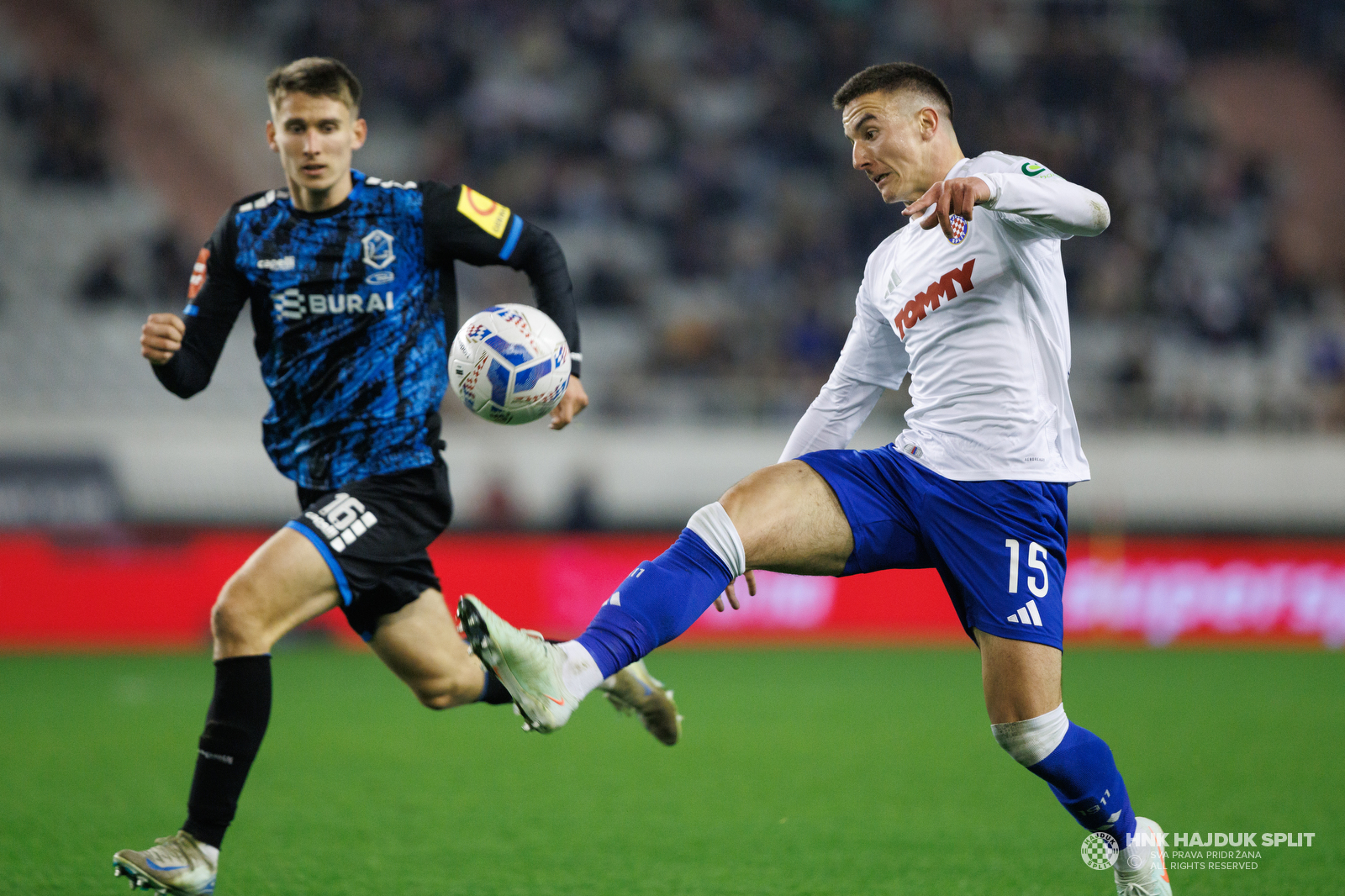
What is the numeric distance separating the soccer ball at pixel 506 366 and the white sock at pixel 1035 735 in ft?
5.36

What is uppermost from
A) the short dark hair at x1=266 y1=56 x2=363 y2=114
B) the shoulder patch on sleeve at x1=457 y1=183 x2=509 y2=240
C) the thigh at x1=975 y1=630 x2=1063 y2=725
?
the short dark hair at x1=266 y1=56 x2=363 y2=114

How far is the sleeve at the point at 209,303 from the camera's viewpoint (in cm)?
438

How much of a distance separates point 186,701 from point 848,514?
22.9 feet

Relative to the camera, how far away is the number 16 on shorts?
362cm

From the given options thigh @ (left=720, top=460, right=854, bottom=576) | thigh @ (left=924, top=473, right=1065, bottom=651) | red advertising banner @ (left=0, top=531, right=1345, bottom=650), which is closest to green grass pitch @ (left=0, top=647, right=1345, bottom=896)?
thigh @ (left=924, top=473, right=1065, bottom=651)

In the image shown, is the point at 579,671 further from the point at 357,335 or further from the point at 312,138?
the point at 312,138

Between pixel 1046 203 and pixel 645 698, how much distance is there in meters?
2.36

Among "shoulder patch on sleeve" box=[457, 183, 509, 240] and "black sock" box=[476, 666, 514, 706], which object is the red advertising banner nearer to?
"black sock" box=[476, 666, 514, 706]

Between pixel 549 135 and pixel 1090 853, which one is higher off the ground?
pixel 549 135

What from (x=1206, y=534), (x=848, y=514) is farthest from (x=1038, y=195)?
(x=1206, y=534)

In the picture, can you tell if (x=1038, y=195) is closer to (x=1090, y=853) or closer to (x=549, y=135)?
(x=1090, y=853)

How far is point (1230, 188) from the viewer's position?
1930cm

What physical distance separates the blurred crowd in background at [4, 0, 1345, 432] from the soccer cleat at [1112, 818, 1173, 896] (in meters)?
11.2

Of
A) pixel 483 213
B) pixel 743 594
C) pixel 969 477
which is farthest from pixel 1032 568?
pixel 743 594
